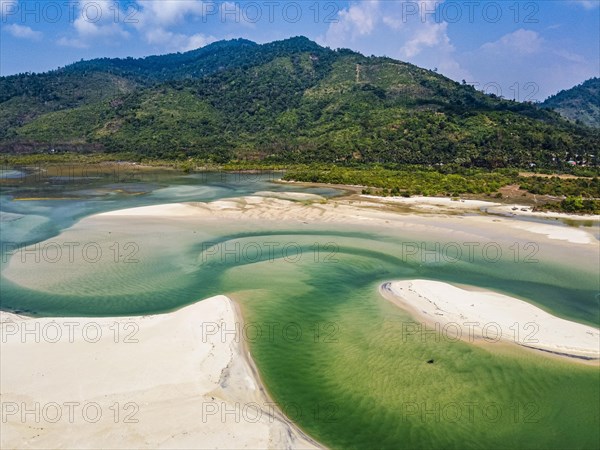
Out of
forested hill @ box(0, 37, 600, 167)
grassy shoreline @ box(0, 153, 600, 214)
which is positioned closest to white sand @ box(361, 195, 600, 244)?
grassy shoreline @ box(0, 153, 600, 214)

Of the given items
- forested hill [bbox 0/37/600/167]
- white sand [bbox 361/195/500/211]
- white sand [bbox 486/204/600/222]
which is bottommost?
white sand [bbox 486/204/600/222]

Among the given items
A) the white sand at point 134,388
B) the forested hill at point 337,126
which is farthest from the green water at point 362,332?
the forested hill at point 337,126

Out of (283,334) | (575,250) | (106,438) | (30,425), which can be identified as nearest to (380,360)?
(283,334)

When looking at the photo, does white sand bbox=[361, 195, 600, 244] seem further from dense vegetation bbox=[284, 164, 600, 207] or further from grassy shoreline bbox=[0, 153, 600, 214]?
dense vegetation bbox=[284, 164, 600, 207]

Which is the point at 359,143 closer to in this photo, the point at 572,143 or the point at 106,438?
the point at 572,143

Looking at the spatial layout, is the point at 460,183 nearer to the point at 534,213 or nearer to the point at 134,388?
the point at 534,213

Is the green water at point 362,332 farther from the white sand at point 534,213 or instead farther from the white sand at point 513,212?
the white sand at point 534,213

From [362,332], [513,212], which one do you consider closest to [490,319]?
[362,332]

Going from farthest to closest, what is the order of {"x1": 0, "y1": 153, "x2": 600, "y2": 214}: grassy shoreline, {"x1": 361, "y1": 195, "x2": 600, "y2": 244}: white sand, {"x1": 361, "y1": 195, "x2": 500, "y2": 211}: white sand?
{"x1": 0, "y1": 153, "x2": 600, "y2": 214}: grassy shoreline < {"x1": 361, "y1": 195, "x2": 500, "y2": 211}: white sand < {"x1": 361, "y1": 195, "x2": 600, "y2": 244}: white sand
